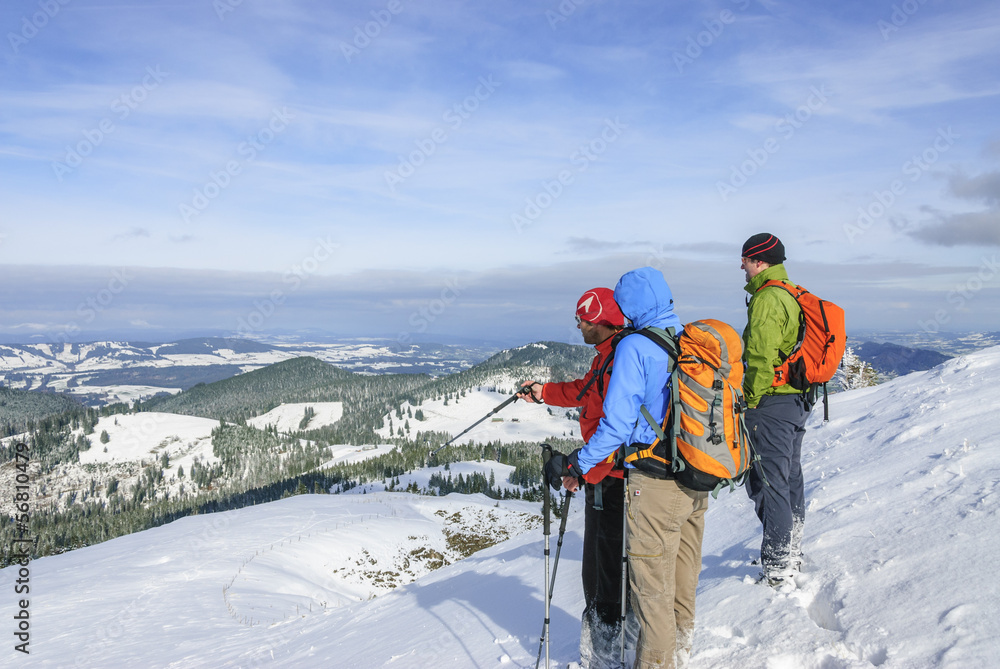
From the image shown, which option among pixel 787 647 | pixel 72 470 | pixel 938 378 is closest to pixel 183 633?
pixel 787 647

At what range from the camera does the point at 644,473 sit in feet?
14.4

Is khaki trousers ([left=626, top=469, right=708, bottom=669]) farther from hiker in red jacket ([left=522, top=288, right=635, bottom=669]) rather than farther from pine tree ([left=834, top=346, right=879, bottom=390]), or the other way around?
pine tree ([left=834, top=346, right=879, bottom=390])

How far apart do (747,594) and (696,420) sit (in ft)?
9.82

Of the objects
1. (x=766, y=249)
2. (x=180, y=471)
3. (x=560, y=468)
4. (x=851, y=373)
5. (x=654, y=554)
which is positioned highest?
(x=766, y=249)

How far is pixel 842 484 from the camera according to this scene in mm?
8750

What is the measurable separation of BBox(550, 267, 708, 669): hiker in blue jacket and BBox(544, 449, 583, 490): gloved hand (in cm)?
3

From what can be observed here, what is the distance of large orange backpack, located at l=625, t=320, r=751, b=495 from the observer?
4.15m

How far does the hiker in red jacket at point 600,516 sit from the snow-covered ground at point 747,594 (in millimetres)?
864

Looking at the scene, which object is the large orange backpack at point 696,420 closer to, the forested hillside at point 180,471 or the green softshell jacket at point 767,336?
the green softshell jacket at point 767,336

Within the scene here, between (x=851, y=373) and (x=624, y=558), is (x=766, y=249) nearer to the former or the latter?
(x=624, y=558)

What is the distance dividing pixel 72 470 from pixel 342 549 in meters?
142

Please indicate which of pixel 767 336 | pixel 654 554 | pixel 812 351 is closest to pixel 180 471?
pixel 654 554

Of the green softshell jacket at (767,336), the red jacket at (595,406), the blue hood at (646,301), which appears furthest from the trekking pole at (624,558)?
the green softshell jacket at (767,336)

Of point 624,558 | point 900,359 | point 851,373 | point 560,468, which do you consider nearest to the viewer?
point 624,558
